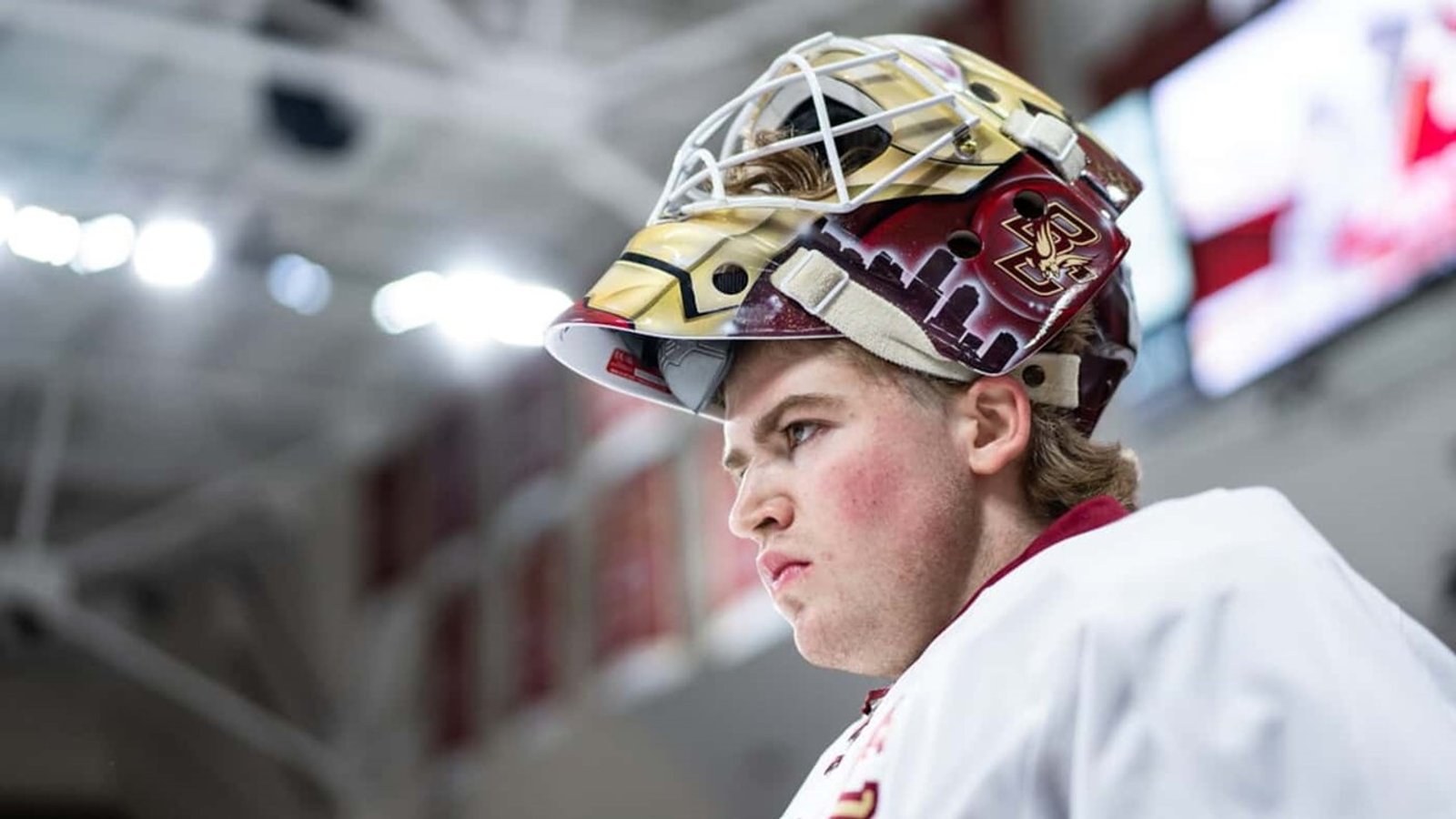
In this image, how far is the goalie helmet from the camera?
68.6 inches

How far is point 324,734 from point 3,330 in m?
3.59

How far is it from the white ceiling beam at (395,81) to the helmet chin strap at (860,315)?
6.34m

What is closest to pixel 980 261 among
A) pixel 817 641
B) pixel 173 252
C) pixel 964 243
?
pixel 964 243

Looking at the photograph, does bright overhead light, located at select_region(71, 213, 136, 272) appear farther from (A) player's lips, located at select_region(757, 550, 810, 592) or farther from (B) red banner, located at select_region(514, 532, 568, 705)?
(A) player's lips, located at select_region(757, 550, 810, 592)

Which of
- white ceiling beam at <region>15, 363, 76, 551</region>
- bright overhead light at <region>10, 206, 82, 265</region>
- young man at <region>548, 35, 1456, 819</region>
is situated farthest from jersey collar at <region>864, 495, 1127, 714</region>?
white ceiling beam at <region>15, 363, 76, 551</region>

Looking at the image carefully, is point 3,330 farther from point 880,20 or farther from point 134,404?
point 880,20

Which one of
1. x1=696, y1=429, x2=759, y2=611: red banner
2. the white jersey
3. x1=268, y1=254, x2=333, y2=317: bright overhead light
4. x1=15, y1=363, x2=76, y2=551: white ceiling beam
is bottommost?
the white jersey

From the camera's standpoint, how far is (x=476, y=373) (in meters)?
12.5

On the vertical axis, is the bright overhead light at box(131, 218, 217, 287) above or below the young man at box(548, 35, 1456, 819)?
above

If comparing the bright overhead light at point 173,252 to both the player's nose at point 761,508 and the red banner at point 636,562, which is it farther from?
the player's nose at point 761,508

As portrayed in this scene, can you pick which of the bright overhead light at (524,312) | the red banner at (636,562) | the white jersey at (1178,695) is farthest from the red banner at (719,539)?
the white jersey at (1178,695)

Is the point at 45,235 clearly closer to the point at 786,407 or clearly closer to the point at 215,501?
the point at 215,501

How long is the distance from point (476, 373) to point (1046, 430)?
10.8 m

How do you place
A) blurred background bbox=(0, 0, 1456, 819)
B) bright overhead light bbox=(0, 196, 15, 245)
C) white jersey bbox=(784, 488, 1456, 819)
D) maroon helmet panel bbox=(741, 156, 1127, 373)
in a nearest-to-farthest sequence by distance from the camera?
white jersey bbox=(784, 488, 1456, 819) < maroon helmet panel bbox=(741, 156, 1127, 373) < blurred background bbox=(0, 0, 1456, 819) < bright overhead light bbox=(0, 196, 15, 245)
